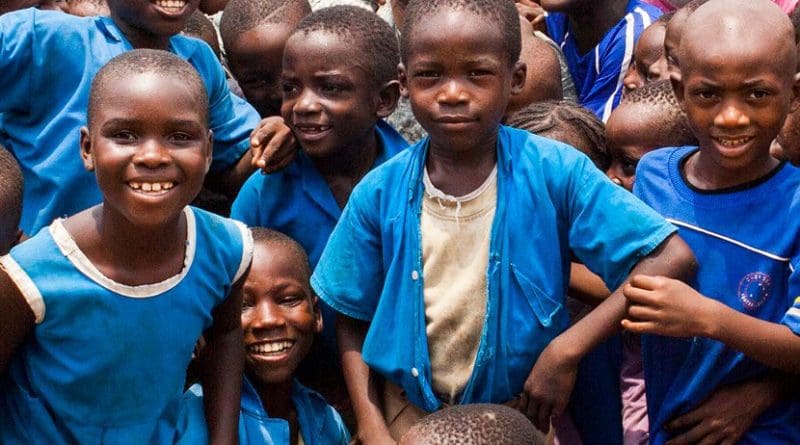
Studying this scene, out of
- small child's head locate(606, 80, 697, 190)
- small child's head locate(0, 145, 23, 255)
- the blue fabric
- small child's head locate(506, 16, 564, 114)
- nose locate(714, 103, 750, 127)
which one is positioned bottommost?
the blue fabric

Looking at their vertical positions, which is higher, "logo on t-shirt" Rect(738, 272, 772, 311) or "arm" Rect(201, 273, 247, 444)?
"logo on t-shirt" Rect(738, 272, 772, 311)

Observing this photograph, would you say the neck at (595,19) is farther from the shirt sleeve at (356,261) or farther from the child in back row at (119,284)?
the child in back row at (119,284)

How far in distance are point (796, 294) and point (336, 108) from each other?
1.40 m

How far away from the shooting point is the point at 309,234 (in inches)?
140

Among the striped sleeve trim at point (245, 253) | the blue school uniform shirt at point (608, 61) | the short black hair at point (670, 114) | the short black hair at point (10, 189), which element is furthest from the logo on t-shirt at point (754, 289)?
the short black hair at point (10, 189)

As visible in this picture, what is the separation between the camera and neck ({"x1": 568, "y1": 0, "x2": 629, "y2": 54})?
4.70 m

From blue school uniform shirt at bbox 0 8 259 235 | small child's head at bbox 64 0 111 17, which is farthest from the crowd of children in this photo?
small child's head at bbox 64 0 111 17

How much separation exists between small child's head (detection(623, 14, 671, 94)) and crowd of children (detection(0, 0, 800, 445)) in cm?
101

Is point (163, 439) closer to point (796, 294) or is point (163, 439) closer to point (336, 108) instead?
point (336, 108)

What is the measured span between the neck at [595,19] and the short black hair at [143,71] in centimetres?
228

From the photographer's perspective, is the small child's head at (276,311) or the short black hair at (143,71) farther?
the small child's head at (276,311)

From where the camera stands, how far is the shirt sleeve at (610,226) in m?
2.71

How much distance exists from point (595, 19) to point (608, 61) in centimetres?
24

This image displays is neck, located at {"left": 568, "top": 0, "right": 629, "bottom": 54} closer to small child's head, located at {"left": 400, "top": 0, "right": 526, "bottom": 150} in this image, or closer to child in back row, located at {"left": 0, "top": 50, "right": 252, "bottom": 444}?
small child's head, located at {"left": 400, "top": 0, "right": 526, "bottom": 150}
